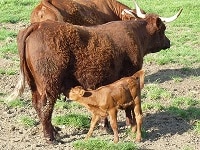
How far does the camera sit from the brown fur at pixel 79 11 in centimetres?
953

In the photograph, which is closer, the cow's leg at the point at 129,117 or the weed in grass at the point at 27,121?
the cow's leg at the point at 129,117

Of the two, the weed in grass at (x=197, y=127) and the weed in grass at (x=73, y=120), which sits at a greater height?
the weed in grass at (x=73, y=120)

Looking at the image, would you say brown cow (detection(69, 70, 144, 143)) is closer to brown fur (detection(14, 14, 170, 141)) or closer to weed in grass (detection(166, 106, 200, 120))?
brown fur (detection(14, 14, 170, 141))

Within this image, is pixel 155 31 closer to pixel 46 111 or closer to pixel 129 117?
pixel 129 117

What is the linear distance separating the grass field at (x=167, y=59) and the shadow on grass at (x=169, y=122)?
0.05ft

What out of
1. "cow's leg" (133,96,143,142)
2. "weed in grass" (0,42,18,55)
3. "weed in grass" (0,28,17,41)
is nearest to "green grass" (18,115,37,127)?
"cow's leg" (133,96,143,142)

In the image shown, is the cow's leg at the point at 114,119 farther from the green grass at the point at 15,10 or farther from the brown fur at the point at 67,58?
the green grass at the point at 15,10

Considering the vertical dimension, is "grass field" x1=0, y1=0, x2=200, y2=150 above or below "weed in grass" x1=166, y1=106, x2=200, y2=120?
below

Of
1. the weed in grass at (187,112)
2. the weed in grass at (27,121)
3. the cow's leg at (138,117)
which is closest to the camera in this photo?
the cow's leg at (138,117)

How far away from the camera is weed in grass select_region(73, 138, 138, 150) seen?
21.8ft

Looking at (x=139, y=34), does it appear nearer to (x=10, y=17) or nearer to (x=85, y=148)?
(x=85, y=148)

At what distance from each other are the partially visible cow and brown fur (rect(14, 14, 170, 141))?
1769 millimetres

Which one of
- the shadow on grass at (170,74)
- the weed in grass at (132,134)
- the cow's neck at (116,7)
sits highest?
the cow's neck at (116,7)

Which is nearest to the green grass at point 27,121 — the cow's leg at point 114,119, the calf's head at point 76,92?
the calf's head at point 76,92
